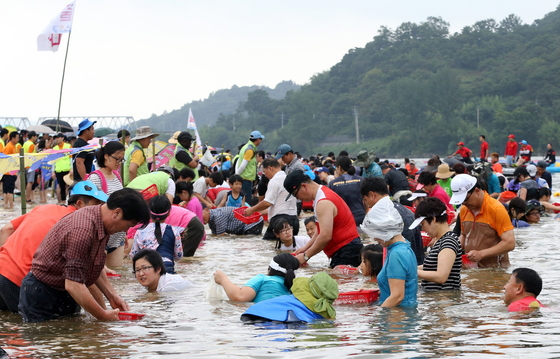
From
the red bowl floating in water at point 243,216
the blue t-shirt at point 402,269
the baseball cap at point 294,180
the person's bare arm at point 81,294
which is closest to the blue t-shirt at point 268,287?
the blue t-shirt at point 402,269

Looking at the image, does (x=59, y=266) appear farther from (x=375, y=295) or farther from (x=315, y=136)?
(x=315, y=136)

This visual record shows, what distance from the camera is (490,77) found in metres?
108

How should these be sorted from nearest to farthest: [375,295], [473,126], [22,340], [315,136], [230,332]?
[22,340] < [230,332] < [375,295] < [473,126] < [315,136]

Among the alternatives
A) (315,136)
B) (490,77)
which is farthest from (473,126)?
(315,136)

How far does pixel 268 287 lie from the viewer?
5949 millimetres

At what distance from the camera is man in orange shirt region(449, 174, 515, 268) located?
23.7ft

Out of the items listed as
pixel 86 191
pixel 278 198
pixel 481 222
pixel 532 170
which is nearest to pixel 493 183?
pixel 532 170

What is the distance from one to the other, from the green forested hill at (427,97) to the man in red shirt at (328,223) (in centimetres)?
8235

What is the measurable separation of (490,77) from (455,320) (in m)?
109

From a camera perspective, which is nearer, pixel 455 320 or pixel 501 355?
pixel 501 355

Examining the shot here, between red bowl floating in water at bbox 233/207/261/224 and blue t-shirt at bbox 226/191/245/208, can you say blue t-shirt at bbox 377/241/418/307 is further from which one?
blue t-shirt at bbox 226/191/245/208

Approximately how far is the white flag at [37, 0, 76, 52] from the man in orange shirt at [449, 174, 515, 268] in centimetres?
1136

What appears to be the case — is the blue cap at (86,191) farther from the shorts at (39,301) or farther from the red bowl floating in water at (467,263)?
the red bowl floating in water at (467,263)

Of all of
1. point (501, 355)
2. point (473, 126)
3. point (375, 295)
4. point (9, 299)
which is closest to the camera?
point (501, 355)
